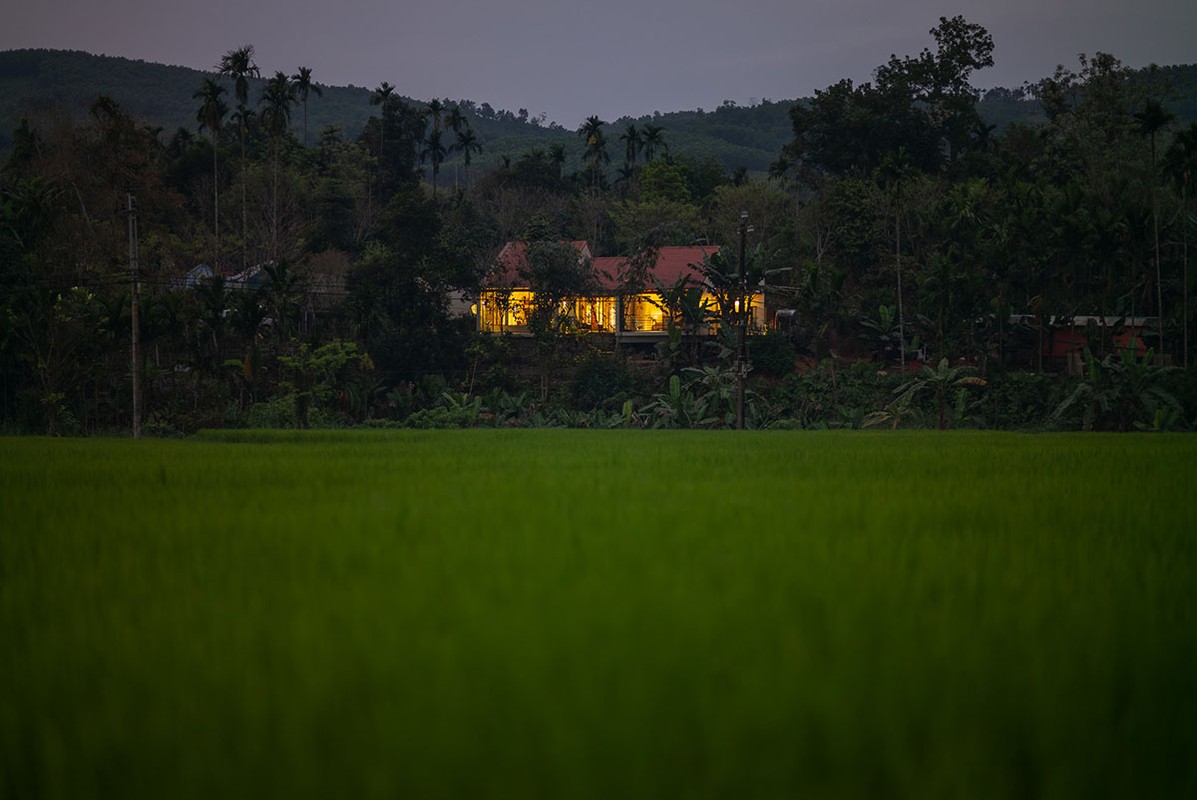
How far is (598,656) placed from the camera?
2.44 m

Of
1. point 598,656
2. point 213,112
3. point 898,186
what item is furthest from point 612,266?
point 598,656

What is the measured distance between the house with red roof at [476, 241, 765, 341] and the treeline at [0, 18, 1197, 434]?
3.87 feet

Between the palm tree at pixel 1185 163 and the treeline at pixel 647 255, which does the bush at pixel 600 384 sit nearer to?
the treeline at pixel 647 255

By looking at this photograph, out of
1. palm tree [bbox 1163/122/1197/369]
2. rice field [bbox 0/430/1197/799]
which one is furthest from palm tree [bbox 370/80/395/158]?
rice field [bbox 0/430/1197/799]

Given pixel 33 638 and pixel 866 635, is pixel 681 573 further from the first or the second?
pixel 33 638

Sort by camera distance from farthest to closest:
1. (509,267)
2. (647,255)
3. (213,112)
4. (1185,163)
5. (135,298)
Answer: (213,112) → (509,267) → (647,255) → (1185,163) → (135,298)

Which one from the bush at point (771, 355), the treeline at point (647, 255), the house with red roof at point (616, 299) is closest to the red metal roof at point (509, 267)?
the house with red roof at point (616, 299)

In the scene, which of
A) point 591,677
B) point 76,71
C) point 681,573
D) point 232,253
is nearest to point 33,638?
point 591,677

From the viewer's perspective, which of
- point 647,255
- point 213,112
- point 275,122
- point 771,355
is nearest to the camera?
point 771,355

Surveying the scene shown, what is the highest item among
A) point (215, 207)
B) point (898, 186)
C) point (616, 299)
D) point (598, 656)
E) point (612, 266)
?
point (215, 207)

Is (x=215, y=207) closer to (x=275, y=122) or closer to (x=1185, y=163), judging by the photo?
(x=275, y=122)

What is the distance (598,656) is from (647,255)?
4225cm

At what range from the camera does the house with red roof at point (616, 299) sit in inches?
1634

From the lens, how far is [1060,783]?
181 cm
